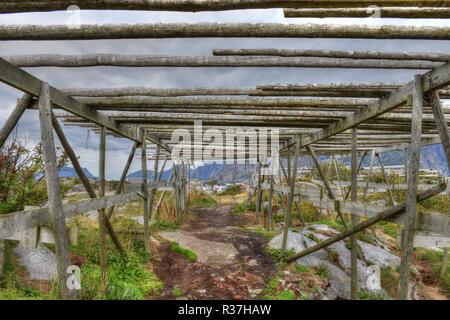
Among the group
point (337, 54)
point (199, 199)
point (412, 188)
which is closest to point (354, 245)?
point (412, 188)

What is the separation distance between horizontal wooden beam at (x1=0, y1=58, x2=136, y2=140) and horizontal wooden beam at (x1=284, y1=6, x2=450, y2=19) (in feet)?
9.41

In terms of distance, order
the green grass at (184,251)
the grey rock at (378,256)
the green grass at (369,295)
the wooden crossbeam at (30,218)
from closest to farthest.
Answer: the wooden crossbeam at (30,218)
the green grass at (369,295)
the green grass at (184,251)
the grey rock at (378,256)

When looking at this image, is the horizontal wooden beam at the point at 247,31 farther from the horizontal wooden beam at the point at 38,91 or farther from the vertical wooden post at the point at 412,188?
the vertical wooden post at the point at 412,188

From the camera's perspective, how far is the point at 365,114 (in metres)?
A: 5.20

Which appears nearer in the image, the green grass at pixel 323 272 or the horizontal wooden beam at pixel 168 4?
the horizontal wooden beam at pixel 168 4

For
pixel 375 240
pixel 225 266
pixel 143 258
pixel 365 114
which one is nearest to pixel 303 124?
pixel 365 114

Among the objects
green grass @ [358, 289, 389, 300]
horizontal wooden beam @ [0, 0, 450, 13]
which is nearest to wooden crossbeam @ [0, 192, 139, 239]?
horizontal wooden beam @ [0, 0, 450, 13]

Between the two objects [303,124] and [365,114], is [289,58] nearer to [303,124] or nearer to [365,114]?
[365,114]

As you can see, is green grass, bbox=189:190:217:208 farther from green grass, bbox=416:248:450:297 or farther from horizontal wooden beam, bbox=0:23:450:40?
horizontal wooden beam, bbox=0:23:450:40

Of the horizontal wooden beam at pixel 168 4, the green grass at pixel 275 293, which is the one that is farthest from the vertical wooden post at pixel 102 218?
the horizontal wooden beam at pixel 168 4

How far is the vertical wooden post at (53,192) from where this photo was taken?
153 inches

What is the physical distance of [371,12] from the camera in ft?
7.61

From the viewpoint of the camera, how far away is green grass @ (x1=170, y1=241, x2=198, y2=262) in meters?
8.18

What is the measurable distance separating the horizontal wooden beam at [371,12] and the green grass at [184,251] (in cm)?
689
